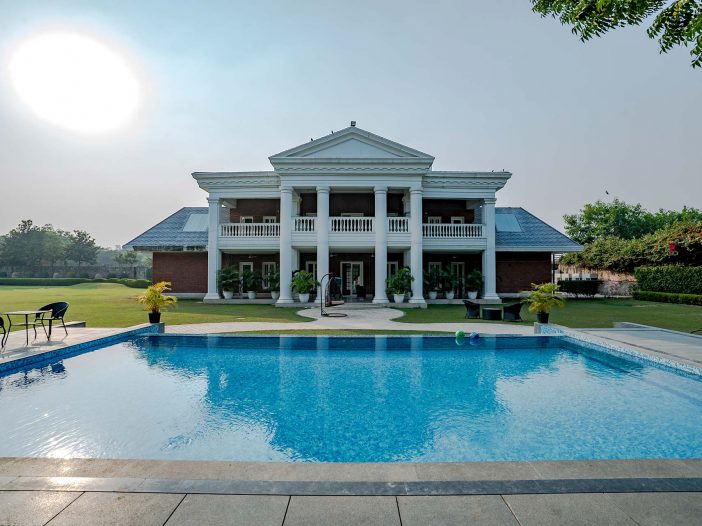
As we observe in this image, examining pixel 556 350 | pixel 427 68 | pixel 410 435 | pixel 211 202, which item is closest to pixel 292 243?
pixel 211 202

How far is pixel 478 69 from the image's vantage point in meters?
13.8

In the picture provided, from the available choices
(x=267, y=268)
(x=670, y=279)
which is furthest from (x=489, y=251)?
(x=267, y=268)

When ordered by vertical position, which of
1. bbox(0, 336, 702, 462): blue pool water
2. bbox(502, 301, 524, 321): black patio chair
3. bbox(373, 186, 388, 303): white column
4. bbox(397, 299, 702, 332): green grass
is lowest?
bbox(0, 336, 702, 462): blue pool water

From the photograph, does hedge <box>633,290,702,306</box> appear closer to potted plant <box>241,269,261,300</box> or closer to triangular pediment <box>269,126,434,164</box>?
triangular pediment <box>269,126,434,164</box>

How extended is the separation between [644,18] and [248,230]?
20.2m

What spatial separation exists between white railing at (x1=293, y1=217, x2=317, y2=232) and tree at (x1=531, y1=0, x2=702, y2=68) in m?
15.1

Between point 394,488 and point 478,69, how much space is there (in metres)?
14.3

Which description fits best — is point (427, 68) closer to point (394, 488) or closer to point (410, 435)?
point (410, 435)

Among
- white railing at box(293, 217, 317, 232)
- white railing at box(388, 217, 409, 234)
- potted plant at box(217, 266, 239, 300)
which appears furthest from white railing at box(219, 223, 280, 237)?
white railing at box(388, 217, 409, 234)

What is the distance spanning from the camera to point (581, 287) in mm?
30250

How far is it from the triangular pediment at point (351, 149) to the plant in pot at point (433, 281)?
6.70 metres

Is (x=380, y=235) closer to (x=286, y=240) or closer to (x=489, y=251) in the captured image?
(x=286, y=240)

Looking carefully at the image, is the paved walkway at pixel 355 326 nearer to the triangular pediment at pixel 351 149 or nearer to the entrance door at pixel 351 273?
the triangular pediment at pixel 351 149

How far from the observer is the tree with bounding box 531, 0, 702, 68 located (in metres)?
8.55
